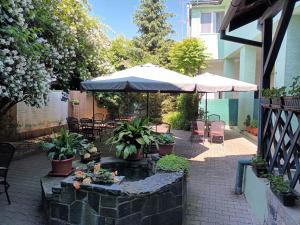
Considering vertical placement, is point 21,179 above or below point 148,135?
below

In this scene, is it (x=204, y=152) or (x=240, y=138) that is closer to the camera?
(x=204, y=152)

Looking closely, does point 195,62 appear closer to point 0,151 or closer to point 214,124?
point 214,124

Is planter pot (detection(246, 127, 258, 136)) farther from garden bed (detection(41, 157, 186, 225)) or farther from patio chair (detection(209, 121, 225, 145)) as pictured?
garden bed (detection(41, 157, 186, 225))

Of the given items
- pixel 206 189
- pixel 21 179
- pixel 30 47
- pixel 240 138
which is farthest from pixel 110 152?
pixel 240 138

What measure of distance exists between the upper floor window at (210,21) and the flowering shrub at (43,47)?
8.12 m

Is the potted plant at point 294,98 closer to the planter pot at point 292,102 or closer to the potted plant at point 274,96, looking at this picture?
the planter pot at point 292,102

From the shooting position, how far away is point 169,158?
4.61 meters

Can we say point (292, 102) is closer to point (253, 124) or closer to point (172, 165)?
point (172, 165)

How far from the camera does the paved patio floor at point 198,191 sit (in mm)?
4199

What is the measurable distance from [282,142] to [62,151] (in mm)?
3528

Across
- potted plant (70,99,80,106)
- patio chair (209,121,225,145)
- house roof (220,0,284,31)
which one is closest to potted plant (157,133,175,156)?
house roof (220,0,284,31)

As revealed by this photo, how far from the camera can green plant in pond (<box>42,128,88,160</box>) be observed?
4.72m

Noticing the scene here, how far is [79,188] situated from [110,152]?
471 cm

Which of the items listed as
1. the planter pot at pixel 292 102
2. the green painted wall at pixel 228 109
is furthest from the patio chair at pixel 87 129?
the green painted wall at pixel 228 109
